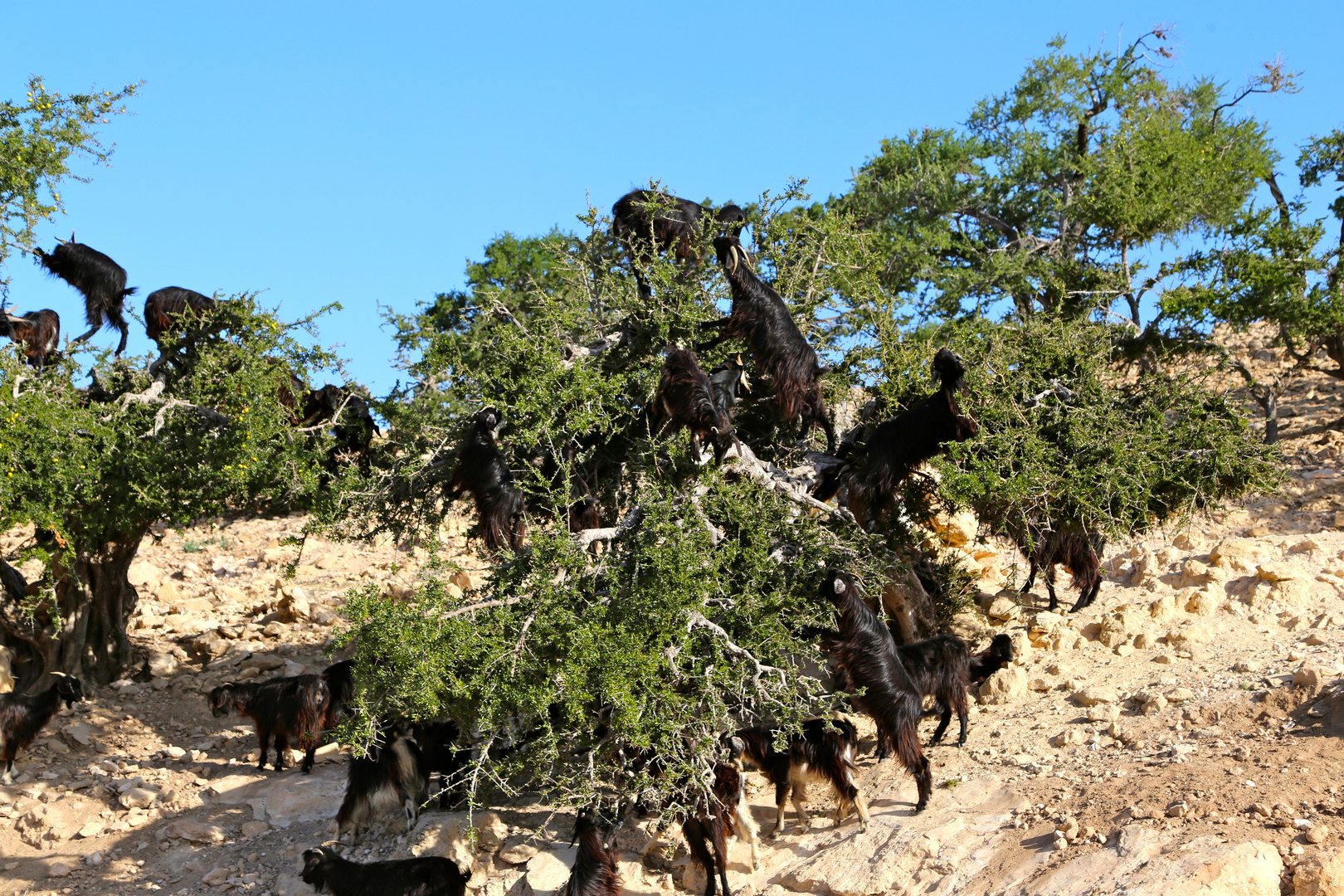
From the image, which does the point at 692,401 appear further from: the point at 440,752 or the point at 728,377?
the point at 440,752

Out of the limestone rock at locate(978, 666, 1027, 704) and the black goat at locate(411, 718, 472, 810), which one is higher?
the limestone rock at locate(978, 666, 1027, 704)

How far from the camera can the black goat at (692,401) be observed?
798cm

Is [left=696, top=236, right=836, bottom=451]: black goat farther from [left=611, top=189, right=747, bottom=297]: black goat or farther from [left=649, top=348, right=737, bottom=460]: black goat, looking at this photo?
[left=611, top=189, right=747, bottom=297]: black goat

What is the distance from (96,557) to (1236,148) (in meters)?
19.0

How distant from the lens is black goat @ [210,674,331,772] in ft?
31.3

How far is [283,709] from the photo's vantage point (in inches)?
384

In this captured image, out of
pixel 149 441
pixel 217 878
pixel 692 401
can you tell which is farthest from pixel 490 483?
pixel 149 441

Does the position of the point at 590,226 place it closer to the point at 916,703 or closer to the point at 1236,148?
the point at 916,703

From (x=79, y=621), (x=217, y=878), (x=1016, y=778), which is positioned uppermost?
(x=79, y=621)

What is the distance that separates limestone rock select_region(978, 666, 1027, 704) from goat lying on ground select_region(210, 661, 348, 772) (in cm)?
577

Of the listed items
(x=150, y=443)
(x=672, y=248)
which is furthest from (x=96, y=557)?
(x=672, y=248)

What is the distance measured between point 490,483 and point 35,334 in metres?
6.21

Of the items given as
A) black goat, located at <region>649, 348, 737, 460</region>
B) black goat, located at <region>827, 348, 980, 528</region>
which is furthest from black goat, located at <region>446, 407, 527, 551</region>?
black goat, located at <region>827, 348, 980, 528</region>

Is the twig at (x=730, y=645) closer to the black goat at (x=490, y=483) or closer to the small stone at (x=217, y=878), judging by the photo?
the black goat at (x=490, y=483)
